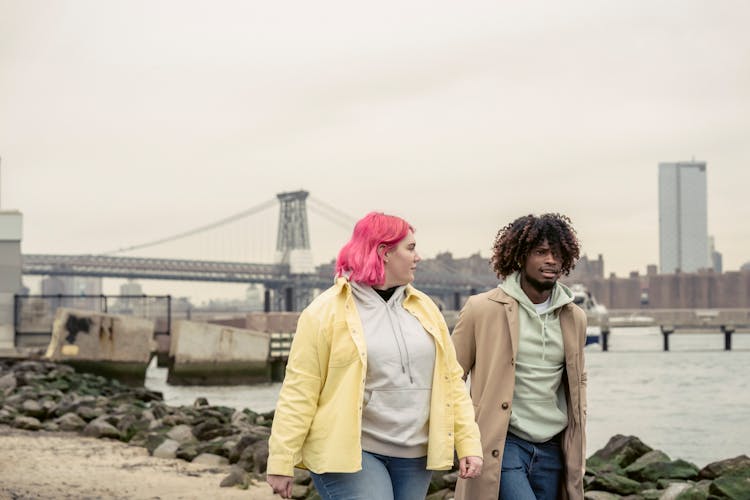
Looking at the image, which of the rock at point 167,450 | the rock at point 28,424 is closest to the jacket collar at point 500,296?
the rock at point 167,450

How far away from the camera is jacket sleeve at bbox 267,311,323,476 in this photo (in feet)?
9.84

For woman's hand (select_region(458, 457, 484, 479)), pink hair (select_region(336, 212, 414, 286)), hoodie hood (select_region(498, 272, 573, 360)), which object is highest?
pink hair (select_region(336, 212, 414, 286))

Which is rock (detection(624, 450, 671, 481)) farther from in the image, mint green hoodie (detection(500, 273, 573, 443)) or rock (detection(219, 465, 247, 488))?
mint green hoodie (detection(500, 273, 573, 443))

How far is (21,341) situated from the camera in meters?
25.9

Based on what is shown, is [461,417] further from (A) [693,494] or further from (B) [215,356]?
(B) [215,356]

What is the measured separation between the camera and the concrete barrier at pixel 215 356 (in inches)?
1057

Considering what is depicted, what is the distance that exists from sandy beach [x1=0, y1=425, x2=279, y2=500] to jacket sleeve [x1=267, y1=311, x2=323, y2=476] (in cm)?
488

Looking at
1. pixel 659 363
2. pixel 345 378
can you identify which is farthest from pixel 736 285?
pixel 345 378

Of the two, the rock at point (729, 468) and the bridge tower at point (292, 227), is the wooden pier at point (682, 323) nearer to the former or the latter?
the bridge tower at point (292, 227)

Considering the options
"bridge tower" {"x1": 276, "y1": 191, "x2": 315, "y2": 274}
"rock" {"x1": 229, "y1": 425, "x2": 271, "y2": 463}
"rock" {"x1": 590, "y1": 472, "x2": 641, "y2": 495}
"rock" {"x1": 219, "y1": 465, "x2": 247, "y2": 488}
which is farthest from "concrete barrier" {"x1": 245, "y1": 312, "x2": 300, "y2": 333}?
"rock" {"x1": 590, "y1": 472, "x2": 641, "y2": 495}

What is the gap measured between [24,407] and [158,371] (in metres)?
22.3

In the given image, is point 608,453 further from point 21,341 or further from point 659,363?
point 659,363

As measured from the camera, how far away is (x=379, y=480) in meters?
3.03

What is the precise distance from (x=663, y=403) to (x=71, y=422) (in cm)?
1754
